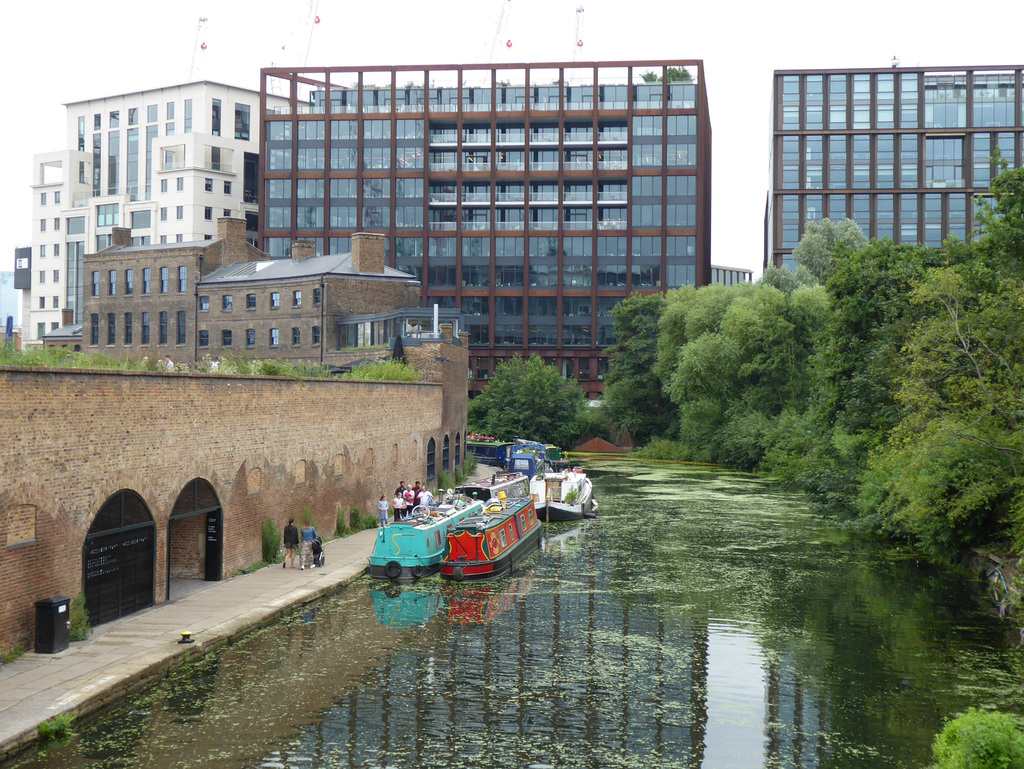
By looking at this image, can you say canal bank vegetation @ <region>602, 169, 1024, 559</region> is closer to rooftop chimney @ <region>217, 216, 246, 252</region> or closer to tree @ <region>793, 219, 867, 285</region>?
tree @ <region>793, 219, 867, 285</region>

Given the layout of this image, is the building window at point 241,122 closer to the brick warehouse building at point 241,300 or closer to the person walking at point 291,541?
the brick warehouse building at point 241,300

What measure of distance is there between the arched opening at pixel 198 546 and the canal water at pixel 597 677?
9.32 feet

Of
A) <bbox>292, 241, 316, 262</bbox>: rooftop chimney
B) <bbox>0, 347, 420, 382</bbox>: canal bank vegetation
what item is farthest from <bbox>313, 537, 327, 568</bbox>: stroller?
<bbox>292, 241, 316, 262</bbox>: rooftop chimney

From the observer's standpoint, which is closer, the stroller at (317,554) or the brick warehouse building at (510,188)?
the stroller at (317,554)

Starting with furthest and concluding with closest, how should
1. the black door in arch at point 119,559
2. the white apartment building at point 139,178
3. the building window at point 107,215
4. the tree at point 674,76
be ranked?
the building window at point 107,215 < the white apartment building at point 139,178 < the tree at point 674,76 < the black door in arch at point 119,559

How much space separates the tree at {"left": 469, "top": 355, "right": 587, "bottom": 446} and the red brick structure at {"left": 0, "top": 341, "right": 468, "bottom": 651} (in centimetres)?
3951

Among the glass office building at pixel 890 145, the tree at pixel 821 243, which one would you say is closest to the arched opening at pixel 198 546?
the tree at pixel 821 243

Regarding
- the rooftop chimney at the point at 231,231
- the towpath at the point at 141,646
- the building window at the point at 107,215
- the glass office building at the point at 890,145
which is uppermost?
the glass office building at the point at 890,145

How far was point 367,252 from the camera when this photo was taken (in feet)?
183

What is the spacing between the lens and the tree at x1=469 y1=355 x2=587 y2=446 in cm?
7144

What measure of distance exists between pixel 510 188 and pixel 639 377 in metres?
23.7

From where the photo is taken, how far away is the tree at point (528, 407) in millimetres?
71438

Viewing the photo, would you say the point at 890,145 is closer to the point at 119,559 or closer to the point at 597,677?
the point at 597,677

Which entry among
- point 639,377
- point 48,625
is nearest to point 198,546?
point 48,625
